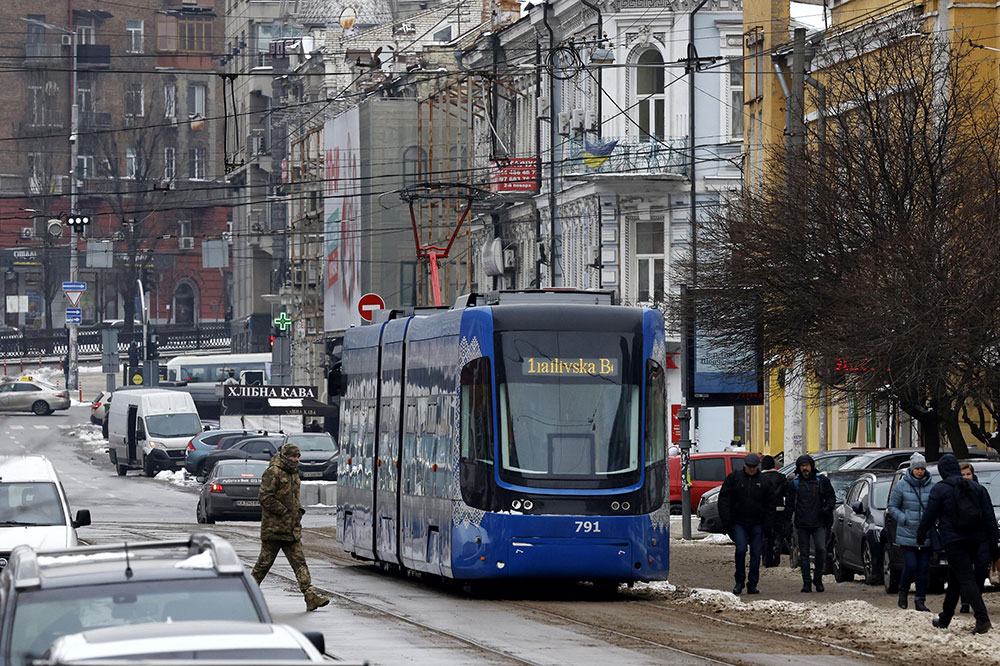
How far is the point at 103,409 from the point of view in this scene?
85000 millimetres

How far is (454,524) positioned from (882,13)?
20.9 meters

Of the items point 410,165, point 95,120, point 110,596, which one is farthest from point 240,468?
point 95,120

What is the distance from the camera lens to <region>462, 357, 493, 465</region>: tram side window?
66.5 feet

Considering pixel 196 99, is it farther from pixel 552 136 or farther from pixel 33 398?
pixel 552 136

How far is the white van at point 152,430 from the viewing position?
211 ft

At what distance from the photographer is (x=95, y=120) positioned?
131 meters

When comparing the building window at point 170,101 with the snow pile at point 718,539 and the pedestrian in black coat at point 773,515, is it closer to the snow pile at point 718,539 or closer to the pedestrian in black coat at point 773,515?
the snow pile at point 718,539

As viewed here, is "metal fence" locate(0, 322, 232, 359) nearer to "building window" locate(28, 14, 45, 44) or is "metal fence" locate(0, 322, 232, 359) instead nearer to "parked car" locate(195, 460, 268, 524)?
"building window" locate(28, 14, 45, 44)

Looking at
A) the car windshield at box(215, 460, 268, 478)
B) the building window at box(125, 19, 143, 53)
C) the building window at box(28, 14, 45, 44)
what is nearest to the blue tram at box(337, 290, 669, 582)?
the car windshield at box(215, 460, 268, 478)

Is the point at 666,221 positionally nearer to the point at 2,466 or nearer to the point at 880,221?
the point at 880,221

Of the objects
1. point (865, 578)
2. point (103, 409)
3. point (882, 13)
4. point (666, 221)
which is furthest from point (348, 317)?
point (865, 578)

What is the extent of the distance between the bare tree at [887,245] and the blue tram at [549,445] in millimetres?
6055

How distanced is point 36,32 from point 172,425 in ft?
243

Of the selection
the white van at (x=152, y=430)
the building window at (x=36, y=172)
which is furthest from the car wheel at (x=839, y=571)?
the building window at (x=36, y=172)
